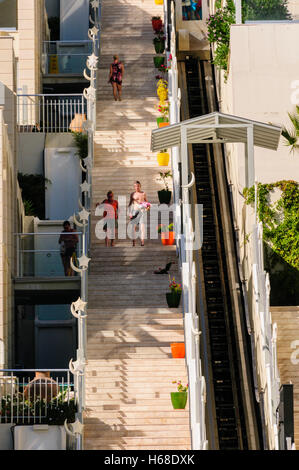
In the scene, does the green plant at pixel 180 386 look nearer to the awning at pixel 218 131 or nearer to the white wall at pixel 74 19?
the awning at pixel 218 131

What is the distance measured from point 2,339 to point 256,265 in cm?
613

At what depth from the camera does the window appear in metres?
47.7

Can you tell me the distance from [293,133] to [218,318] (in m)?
5.12

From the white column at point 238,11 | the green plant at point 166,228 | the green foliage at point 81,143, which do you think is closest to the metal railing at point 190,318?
the green plant at point 166,228

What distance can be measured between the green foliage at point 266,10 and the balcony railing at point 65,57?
34.2 ft

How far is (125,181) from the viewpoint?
36.5m

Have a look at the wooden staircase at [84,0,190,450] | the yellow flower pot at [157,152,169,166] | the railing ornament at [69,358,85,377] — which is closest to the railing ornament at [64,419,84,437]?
the wooden staircase at [84,0,190,450]

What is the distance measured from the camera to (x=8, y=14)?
48000 millimetres

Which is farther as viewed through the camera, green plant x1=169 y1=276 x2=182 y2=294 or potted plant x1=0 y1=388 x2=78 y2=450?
green plant x1=169 y1=276 x2=182 y2=294

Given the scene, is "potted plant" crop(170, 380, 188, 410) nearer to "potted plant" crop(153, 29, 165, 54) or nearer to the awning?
the awning

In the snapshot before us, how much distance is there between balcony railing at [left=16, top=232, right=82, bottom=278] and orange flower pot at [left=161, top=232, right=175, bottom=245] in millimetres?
2010

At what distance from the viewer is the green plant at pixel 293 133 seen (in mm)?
34781
